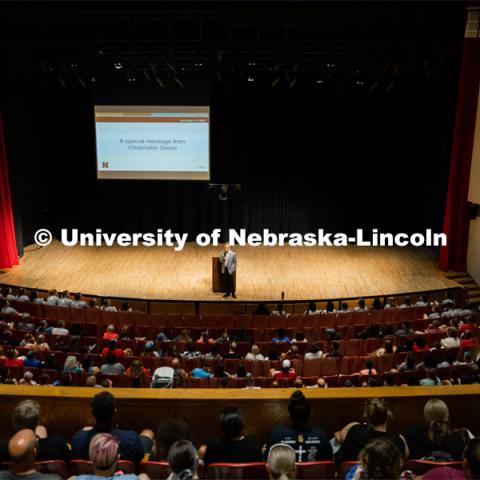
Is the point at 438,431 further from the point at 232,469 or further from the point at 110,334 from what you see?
the point at 110,334

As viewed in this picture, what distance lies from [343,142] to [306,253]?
3674 millimetres

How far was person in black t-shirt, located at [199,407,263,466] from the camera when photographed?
3.68 metres

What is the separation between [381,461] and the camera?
2.97 m

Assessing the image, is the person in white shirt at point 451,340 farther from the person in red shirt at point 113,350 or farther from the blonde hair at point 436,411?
the blonde hair at point 436,411

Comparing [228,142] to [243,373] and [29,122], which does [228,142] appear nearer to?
[29,122]

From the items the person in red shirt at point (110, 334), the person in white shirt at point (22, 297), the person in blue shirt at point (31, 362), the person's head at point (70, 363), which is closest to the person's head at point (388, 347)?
the person in red shirt at point (110, 334)

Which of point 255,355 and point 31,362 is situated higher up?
point 31,362

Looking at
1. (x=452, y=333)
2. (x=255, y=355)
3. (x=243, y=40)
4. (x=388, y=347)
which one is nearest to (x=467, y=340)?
(x=452, y=333)

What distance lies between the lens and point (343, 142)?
1828cm

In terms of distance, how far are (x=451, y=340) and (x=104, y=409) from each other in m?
6.87

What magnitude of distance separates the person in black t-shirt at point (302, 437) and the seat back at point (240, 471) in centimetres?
29

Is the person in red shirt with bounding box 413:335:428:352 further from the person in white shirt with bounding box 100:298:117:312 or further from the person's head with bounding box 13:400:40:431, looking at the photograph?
the person's head with bounding box 13:400:40:431

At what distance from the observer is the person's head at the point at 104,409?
3775 millimetres

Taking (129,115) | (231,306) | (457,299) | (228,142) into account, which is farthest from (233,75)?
(457,299)
